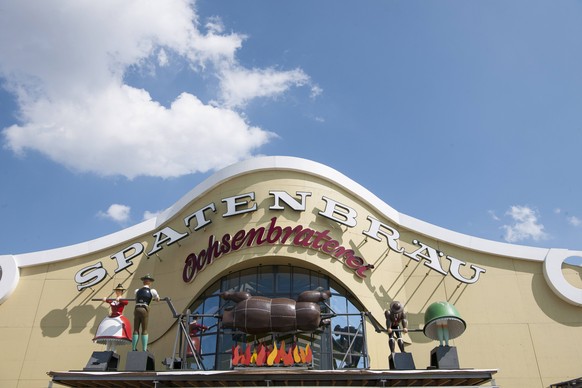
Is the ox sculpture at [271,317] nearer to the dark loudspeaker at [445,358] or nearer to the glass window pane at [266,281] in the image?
the dark loudspeaker at [445,358]

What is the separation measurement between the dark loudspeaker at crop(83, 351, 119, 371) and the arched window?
4.33 m

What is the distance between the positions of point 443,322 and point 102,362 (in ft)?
34.1

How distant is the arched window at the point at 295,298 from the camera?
19203mm

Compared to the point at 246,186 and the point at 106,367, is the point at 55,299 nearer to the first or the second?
the point at 106,367

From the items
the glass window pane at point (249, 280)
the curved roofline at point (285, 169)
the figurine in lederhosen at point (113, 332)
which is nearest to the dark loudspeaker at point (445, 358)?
the curved roofline at point (285, 169)

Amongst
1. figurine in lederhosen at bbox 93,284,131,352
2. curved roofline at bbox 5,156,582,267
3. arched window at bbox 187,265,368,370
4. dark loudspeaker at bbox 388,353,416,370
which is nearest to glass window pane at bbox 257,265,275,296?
arched window at bbox 187,265,368,370

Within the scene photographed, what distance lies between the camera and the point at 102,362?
1540 centimetres

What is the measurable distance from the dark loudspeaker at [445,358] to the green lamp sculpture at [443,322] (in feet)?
1.36

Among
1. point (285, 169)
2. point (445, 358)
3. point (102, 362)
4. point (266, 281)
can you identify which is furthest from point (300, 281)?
point (102, 362)

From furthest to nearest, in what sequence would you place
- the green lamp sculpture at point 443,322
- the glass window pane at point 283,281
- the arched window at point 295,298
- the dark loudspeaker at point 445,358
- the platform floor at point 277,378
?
1. the glass window pane at point 283,281
2. the arched window at point 295,298
3. the green lamp sculpture at point 443,322
4. the dark loudspeaker at point 445,358
5. the platform floor at point 277,378

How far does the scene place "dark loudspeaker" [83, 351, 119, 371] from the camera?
15.1 metres

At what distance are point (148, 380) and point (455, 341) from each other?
39.4 ft

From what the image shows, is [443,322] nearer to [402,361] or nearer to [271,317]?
[402,361]

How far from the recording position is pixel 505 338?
20.1 m
